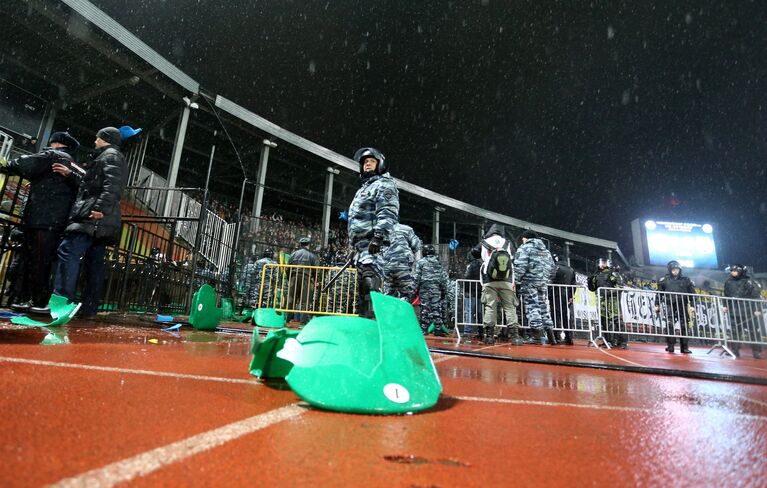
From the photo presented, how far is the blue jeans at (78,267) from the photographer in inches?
155

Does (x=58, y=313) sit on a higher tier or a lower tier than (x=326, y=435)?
higher

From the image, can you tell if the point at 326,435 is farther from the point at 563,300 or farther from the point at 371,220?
the point at 563,300

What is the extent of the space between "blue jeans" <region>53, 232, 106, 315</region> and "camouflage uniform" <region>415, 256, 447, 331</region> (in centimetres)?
556

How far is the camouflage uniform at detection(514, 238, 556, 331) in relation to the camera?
713 cm

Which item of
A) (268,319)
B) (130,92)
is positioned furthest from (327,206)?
(268,319)

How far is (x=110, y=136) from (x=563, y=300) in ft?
26.1

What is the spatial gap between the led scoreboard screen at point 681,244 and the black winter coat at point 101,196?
91.5 ft

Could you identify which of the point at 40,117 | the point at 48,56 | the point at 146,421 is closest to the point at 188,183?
the point at 40,117

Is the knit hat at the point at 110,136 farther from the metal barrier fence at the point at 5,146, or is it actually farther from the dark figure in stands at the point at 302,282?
the metal barrier fence at the point at 5,146

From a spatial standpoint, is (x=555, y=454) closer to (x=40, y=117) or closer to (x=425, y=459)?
(x=425, y=459)

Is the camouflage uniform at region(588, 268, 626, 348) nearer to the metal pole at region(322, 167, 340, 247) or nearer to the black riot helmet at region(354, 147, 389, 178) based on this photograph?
the black riot helmet at region(354, 147, 389, 178)

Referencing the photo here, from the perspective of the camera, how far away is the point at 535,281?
718cm

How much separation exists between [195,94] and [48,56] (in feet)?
12.6

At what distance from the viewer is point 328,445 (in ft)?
3.29
